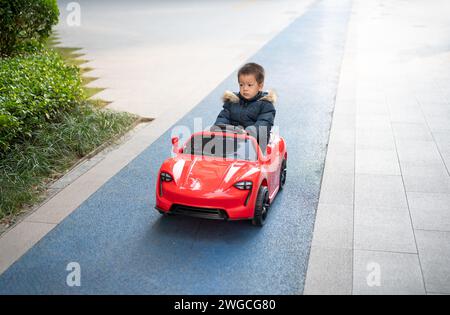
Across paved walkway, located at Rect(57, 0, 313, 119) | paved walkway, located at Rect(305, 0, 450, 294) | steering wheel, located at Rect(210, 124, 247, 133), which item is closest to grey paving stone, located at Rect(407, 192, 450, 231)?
paved walkway, located at Rect(305, 0, 450, 294)

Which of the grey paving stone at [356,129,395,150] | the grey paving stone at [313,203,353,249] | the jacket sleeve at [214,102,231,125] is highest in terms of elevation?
the jacket sleeve at [214,102,231,125]

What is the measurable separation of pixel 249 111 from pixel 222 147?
860 mm

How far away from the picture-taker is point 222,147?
223 inches

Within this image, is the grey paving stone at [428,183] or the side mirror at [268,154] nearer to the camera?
the side mirror at [268,154]

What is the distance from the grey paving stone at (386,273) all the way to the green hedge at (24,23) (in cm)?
697

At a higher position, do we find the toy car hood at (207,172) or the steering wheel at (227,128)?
the steering wheel at (227,128)

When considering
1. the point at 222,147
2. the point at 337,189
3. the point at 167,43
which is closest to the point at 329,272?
the point at 222,147

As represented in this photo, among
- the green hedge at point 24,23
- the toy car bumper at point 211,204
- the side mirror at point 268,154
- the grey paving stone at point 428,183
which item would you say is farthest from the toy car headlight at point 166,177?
the green hedge at point 24,23

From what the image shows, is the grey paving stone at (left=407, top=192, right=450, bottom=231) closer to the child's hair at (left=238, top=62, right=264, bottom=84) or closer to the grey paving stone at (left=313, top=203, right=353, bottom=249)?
the grey paving stone at (left=313, top=203, right=353, bottom=249)

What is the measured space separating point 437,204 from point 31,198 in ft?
15.3

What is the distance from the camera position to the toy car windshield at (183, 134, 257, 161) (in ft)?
18.4

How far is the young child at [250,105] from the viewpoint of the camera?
20.3ft

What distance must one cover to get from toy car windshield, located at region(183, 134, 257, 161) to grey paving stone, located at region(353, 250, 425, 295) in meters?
1.50

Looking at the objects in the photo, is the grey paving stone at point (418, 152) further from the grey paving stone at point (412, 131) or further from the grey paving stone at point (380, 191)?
the grey paving stone at point (380, 191)
